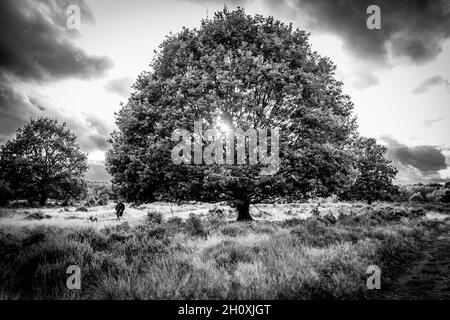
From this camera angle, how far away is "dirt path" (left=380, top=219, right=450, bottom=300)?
6578mm

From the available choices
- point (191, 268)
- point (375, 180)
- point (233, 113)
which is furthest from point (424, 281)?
point (375, 180)

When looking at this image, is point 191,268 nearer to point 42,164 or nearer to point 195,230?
point 195,230

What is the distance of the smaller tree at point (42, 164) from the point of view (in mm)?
40156

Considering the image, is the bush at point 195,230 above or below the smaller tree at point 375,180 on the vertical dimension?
below

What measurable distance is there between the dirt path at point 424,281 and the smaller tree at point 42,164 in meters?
45.9

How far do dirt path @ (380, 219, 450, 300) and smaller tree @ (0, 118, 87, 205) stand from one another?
45878 millimetres

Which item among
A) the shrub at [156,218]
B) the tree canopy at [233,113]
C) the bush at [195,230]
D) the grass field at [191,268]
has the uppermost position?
the tree canopy at [233,113]

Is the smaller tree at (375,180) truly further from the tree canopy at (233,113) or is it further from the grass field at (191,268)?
the grass field at (191,268)

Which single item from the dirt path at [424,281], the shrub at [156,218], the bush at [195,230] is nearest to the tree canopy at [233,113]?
the bush at [195,230]

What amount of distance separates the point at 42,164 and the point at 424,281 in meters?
47.7
